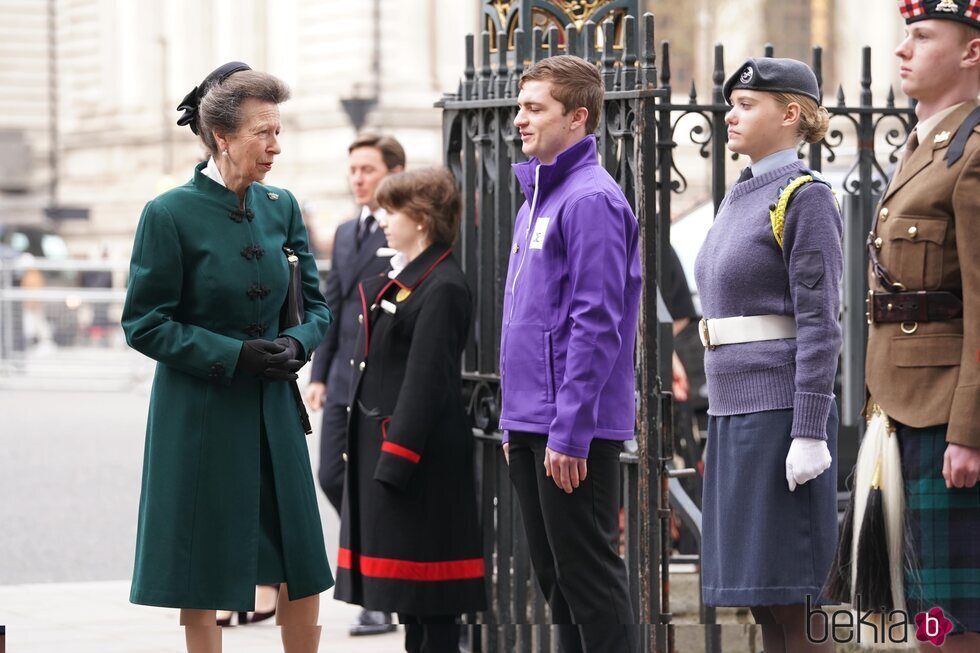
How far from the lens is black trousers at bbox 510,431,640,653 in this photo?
5020mm

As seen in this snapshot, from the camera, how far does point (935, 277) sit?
4.13 m

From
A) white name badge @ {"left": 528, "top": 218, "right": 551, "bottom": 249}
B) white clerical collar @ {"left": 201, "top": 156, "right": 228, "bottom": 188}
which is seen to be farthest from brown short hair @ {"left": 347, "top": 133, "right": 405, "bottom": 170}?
white clerical collar @ {"left": 201, "top": 156, "right": 228, "bottom": 188}

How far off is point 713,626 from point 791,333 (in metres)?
1.68

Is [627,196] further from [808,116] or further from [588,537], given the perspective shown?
[588,537]

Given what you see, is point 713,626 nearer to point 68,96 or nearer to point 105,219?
point 105,219

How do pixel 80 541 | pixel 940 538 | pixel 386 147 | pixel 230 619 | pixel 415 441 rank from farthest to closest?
pixel 80 541 → pixel 386 147 → pixel 230 619 → pixel 415 441 → pixel 940 538

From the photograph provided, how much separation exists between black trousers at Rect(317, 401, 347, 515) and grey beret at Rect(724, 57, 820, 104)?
2.77m

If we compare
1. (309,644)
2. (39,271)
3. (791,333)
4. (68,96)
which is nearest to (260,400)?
(309,644)

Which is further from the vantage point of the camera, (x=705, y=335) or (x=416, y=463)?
(x=416, y=463)

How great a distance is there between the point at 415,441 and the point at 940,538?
2.03 meters

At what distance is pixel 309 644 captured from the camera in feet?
16.4

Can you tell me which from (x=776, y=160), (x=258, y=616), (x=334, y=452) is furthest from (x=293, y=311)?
(x=258, y=616)

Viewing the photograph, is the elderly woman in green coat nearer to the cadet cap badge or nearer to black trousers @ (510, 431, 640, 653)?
black trousers @ (510, 431, 640, 653)

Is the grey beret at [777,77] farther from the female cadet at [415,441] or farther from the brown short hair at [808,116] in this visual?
the female cadet at [415,441]
